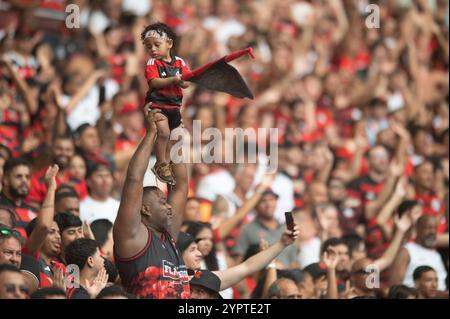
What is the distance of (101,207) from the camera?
814 cm

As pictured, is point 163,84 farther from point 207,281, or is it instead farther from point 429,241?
point 429,241

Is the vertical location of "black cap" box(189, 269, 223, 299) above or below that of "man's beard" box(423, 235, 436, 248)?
below

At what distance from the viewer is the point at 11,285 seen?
16.7 feet

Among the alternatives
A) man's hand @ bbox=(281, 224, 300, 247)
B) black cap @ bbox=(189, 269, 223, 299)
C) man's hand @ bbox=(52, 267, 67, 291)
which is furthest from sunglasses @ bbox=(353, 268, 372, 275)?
man's hand @ bbox=(52, 267, 67, 291)

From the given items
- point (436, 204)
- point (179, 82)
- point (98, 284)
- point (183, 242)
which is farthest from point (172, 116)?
point (436, 204)

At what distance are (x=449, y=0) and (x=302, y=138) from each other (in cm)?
438

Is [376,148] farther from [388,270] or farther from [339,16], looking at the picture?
[339,16]

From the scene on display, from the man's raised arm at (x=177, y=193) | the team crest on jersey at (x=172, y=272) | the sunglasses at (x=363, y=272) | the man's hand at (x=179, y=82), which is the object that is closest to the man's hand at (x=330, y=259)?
the sunglasses at (x=363, y=272)

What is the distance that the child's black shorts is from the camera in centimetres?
556

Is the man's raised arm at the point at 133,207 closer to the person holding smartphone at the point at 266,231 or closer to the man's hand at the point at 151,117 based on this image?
the man's hand at the point at 151,117

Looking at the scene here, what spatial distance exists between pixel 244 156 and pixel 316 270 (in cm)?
281

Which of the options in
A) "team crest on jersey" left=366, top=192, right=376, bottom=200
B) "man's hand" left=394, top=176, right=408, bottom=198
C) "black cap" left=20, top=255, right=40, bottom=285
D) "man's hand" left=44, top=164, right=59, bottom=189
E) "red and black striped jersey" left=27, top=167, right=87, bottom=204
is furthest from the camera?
"team crest on jersey" left=366, top=192, right=376, bottom=200

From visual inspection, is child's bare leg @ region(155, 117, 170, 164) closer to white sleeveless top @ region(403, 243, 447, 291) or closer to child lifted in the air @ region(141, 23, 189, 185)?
child lifted in the air @ region(141, 23, 189, 185)

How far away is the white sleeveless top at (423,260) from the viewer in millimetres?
8477
